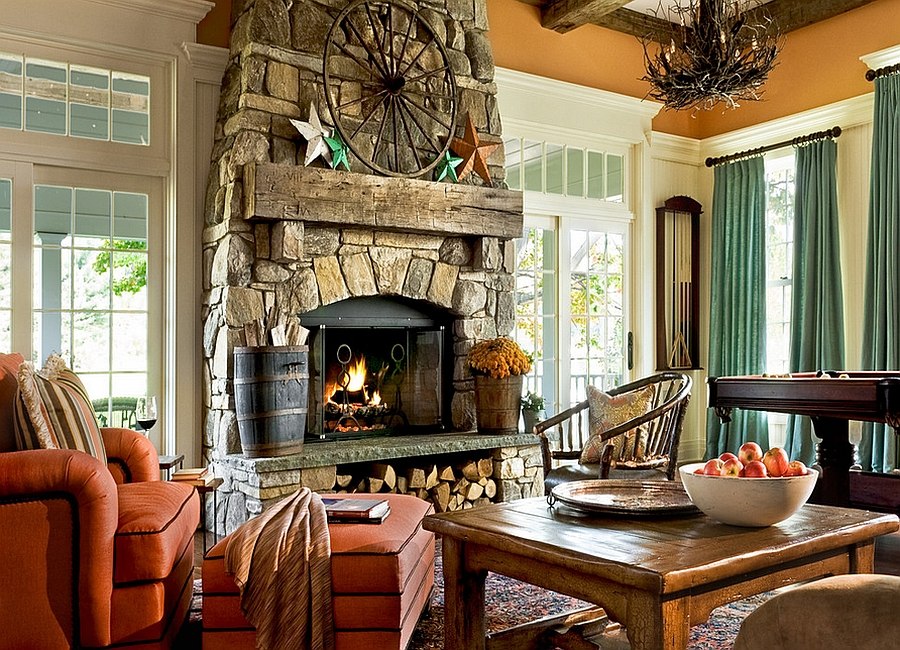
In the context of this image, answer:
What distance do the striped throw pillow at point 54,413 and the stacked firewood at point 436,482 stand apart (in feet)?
5.46

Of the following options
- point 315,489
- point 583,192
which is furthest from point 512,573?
point 583,192

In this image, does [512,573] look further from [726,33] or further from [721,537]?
[726,33]

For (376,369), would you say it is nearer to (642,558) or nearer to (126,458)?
(126,458)

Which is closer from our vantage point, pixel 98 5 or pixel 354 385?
pixel 98 5

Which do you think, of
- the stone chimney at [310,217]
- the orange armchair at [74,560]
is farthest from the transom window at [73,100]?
the orange armchair at [74,560]

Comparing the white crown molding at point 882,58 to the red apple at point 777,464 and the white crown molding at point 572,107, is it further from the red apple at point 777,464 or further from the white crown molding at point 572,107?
the red apple at point 777,464

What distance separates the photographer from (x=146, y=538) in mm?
2518

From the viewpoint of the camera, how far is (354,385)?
492 centimetres

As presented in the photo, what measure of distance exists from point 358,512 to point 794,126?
16.4 feet

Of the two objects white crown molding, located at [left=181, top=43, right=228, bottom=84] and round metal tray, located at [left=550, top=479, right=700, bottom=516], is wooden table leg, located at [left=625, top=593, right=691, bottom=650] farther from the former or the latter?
→ white crown molding, located at [left=181, top=43, right=228, bottom=84]

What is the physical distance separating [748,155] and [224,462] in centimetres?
463

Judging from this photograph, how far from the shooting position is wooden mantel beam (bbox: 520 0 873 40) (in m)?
5.79

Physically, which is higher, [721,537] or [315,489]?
[721,537]

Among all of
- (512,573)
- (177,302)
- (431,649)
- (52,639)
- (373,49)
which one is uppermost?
(373,49)
